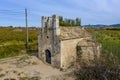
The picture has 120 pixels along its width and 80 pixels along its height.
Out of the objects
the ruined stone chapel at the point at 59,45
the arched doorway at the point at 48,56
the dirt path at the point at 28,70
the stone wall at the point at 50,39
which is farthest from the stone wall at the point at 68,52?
the arched doorway at the point at 48,56

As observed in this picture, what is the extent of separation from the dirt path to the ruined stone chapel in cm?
128

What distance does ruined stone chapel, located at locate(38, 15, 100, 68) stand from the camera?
26.7 m

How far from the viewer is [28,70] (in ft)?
84.9

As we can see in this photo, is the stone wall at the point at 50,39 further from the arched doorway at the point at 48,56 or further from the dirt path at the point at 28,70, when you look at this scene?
the dirt path at the point at 28,70

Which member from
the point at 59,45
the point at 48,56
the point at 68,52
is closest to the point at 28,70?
the point at 48,56

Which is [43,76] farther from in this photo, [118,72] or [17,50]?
[17,50]

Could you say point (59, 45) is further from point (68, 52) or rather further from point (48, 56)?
point (48, 56)

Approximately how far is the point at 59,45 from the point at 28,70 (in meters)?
4.83

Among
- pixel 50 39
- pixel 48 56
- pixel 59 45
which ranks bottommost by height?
pixel 48 56

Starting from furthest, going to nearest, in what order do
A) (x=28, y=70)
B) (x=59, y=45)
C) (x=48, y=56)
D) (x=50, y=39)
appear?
(x=48, y=56) < (x=50, y=39) < (x=59, y=45) < (x=28, y=70)

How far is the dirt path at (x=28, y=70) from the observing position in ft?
77.2

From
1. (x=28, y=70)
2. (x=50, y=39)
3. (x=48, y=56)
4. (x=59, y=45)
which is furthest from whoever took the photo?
(x=48, y=56)

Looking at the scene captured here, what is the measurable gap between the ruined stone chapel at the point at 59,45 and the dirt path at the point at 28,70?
1.28m

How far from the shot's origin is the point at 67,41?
2733 cm
